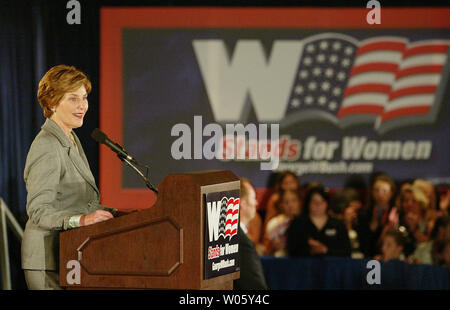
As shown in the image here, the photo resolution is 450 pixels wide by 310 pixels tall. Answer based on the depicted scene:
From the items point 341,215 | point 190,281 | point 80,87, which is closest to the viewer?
point 190,281

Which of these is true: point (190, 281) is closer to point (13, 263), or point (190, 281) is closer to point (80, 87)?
point (80, 87)

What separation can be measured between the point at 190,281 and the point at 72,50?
4.41 meters

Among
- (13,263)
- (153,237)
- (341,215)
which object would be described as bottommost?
(13,263)

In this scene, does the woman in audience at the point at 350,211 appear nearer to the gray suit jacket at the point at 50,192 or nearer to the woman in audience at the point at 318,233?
the woman in audience at the point at 318,233

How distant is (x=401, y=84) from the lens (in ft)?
22.5

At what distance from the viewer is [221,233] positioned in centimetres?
268

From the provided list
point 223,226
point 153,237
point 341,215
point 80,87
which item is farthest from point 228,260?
point 341,215

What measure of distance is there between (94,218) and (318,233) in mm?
3780

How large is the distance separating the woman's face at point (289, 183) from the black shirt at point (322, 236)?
31 centimetres

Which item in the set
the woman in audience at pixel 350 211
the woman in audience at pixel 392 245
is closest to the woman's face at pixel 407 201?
the woman in audience at pixel 392 245

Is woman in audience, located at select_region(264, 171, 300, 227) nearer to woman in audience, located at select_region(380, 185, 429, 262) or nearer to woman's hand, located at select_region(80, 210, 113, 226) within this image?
woman in audience, located at select_region(380, 185, 429, 262)

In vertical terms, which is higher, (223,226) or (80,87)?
(80,87)

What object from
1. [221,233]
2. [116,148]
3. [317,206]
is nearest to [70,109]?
[116,148]

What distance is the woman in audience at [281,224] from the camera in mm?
6336
